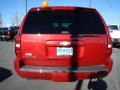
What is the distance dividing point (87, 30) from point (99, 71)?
907 millimetres

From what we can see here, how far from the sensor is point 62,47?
6738 millimetres

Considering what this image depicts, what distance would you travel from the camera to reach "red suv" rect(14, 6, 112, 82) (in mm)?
6672

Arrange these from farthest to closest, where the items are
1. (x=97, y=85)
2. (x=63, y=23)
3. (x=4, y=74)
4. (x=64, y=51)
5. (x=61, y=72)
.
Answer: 1. (x=4, y=74)
2. (x=97, y=85)
3. (x=63, y=23)
4. (x=64, y=51)
5. (x=61, y=72)

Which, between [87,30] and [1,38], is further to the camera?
[1,38]

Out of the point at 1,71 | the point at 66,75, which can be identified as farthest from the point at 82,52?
the point at 1,71

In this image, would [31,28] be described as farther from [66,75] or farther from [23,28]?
[66,75]

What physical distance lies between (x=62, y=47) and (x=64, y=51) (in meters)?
0.09

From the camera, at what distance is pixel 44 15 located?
696 centimetres

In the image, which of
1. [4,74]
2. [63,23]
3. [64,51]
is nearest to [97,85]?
[64,51]

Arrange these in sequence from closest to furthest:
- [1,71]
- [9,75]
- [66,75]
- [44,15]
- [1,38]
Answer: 1. [66,75]
2. [44,15]
3. [9,75]
4. [1,71]
5. [1,38]

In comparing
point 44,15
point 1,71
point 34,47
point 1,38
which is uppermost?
point 44,15

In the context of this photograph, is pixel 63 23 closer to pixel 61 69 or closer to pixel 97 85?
pixel 61 69

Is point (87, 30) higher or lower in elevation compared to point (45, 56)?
higher

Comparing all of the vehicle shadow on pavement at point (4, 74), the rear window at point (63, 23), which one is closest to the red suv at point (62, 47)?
the rear window at point (63, 23)
